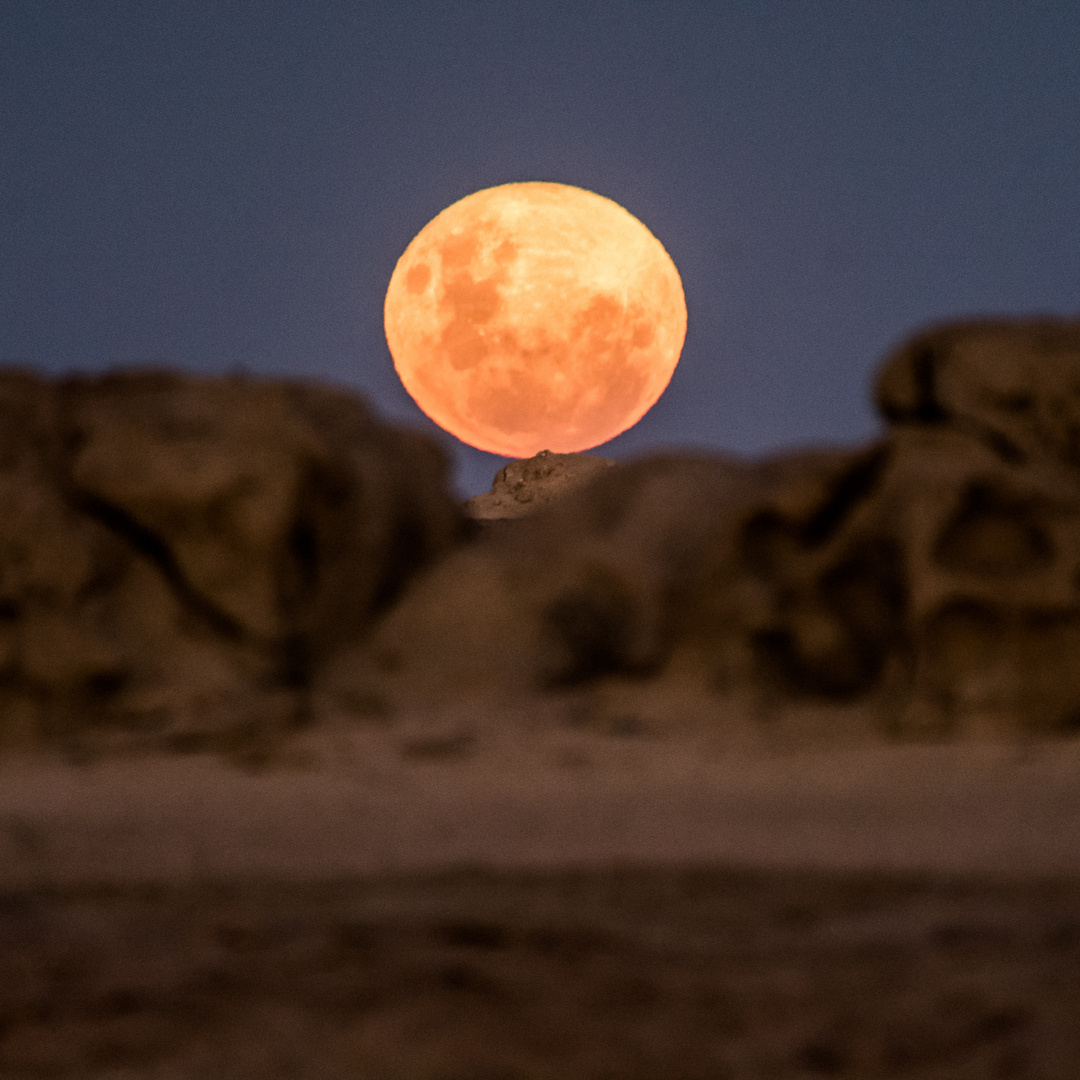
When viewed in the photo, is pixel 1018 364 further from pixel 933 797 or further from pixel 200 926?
pixel 200 926

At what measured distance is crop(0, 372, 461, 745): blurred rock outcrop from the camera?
22.3 feet

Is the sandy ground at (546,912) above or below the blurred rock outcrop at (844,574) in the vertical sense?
below

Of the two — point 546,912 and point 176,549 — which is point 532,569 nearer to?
point 176,549

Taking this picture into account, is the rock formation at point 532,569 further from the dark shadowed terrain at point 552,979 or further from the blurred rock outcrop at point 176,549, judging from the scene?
the dark shadowed terrain at point 552,979

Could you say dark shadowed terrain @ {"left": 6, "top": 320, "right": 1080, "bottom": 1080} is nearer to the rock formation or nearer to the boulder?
the rock formation

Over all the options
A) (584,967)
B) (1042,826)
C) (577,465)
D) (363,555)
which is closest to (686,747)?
(1042,826)

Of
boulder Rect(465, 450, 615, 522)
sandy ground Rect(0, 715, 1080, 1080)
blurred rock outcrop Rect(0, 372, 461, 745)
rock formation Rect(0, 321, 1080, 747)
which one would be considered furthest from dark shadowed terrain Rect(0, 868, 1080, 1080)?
boulder Rect(465, 450, 615, 522)

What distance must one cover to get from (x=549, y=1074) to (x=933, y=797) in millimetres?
3001

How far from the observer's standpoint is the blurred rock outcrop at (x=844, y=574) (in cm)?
614

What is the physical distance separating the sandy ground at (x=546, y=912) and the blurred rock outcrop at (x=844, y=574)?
71 cm

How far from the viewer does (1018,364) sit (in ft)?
23.5

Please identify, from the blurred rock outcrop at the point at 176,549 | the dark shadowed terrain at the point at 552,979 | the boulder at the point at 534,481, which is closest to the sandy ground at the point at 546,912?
the dark shadowed terrain at the point at 552,979

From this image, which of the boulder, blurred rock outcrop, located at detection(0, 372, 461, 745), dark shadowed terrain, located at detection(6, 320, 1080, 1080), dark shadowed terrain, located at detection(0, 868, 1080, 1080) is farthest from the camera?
the boulder

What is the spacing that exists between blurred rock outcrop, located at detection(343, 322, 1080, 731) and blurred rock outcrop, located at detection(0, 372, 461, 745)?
1.74 feet
